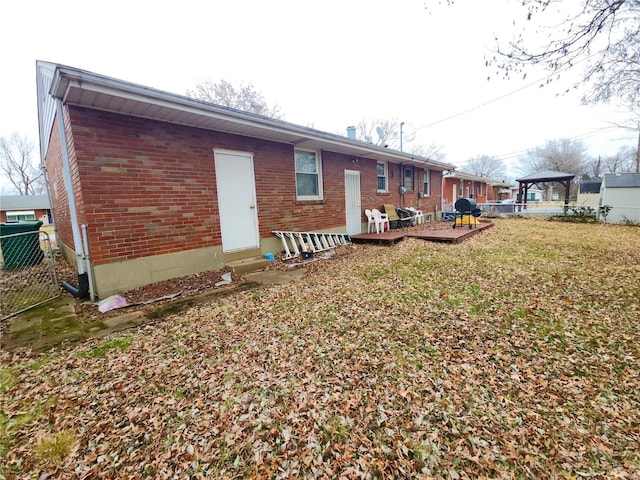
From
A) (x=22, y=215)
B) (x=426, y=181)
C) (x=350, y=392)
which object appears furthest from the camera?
(x=22, y=215)

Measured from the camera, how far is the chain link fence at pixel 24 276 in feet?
13.0

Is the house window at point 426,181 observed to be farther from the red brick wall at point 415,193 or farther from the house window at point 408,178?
the house window at point 408,178

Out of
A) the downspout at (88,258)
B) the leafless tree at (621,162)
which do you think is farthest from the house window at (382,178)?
the leafless tree at (621,162)

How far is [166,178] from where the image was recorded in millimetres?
4816

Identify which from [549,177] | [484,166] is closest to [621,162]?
[484,166]

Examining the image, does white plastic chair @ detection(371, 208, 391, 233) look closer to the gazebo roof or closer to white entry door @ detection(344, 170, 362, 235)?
white entry door @ detection(344, 170, 362, 235)

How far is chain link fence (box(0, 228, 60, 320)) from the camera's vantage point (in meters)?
3.95

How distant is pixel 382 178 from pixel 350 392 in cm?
959

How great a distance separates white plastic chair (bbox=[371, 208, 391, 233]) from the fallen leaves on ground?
5936 mm

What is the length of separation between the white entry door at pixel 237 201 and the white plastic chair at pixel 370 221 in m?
4.56

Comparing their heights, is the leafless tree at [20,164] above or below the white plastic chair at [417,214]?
above

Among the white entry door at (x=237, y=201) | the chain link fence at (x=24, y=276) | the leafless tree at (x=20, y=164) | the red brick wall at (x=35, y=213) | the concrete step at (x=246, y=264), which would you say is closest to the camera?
the chain link fence at (x=24, y=276)

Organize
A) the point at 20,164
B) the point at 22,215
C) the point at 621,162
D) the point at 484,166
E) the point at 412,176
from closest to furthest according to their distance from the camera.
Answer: the point at 412,176
the point at 22,215
the point at 20,164
the point at 621,162
the point at 484,166

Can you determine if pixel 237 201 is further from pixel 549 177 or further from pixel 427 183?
pixel 549 177
